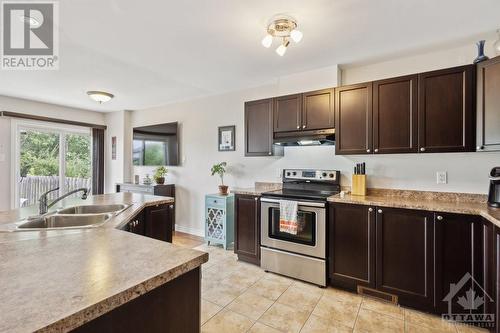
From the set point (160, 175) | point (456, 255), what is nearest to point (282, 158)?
point (456, 255)

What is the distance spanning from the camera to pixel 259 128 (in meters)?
3.28

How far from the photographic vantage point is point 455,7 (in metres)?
1.86

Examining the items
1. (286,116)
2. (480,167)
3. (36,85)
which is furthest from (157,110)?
(480,167)

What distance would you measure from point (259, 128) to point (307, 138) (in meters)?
0.70

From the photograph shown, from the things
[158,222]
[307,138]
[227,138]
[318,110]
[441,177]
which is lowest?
[158,222]

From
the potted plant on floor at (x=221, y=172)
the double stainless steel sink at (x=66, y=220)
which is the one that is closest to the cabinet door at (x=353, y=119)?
the potted plant on floor at (x=221, y=172)

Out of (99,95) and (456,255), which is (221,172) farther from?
(456,255)

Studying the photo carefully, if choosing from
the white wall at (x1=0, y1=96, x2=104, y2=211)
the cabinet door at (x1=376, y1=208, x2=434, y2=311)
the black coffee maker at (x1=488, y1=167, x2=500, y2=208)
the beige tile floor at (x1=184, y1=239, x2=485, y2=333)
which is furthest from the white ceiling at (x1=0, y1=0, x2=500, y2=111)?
the beige tile floor at (x1=184, y1=239, x2=485, y2=333)

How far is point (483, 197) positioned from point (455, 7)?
168 centimetres

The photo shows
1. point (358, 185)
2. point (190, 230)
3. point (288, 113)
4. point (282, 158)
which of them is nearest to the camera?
point (358, 185)

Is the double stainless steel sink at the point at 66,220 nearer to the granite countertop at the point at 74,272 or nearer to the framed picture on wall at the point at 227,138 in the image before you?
the granite countertop at the point at 74,272

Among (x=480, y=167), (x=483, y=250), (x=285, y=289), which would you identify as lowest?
(x=285, y=289)

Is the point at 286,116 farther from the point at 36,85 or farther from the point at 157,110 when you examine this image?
the point at 36,85

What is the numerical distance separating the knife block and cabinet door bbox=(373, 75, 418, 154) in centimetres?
37
